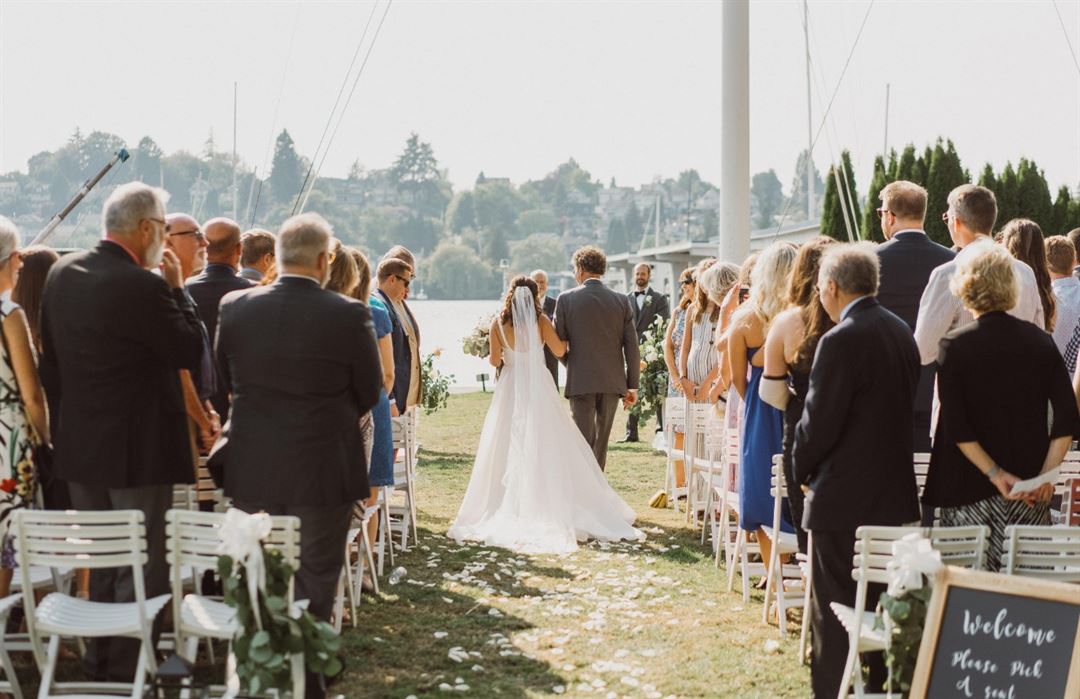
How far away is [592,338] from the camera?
10062 mm

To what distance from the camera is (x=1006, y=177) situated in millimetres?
22766

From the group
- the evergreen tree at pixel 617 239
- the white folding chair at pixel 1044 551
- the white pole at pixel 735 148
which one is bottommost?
the white folding chair at pixel 1044 551

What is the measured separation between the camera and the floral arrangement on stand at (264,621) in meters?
3.97

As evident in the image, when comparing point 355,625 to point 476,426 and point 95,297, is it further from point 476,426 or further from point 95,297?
point 476,426

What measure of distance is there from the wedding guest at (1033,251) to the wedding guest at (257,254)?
4.03 meters

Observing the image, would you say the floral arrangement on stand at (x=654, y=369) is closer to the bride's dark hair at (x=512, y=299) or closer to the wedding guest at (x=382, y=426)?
the bride's dark hair at (x=512, y=299)

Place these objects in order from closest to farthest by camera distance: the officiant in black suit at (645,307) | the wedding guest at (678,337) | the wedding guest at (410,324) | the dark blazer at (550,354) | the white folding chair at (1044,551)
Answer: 1. the white folding chair at (1044,551)
2. the wedding guest at (410,324)
3. the wedding guest at (678,337)
4. the dark blazer at (550,354)
5. the officiant in black suit at (645,307)

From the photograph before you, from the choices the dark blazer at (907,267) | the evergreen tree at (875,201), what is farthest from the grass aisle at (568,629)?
the evergreen tree at (875,201)

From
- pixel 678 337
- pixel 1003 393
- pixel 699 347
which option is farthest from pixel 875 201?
pixel 1003 393

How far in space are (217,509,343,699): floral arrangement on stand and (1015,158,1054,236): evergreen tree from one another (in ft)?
68.7

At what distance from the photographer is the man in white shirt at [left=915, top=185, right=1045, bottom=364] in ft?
19.9

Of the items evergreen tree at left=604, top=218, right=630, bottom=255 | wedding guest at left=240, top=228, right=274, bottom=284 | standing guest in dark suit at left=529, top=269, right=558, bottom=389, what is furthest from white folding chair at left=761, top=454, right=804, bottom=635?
evergreen tree at left=604, top=218, right=630, bottom=255

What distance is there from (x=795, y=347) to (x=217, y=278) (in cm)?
289

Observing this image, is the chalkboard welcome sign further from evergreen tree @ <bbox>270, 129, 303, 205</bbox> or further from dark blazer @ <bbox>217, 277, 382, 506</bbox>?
evergreen tree @ <bbox>270, 129, 303, 205</bbox>
